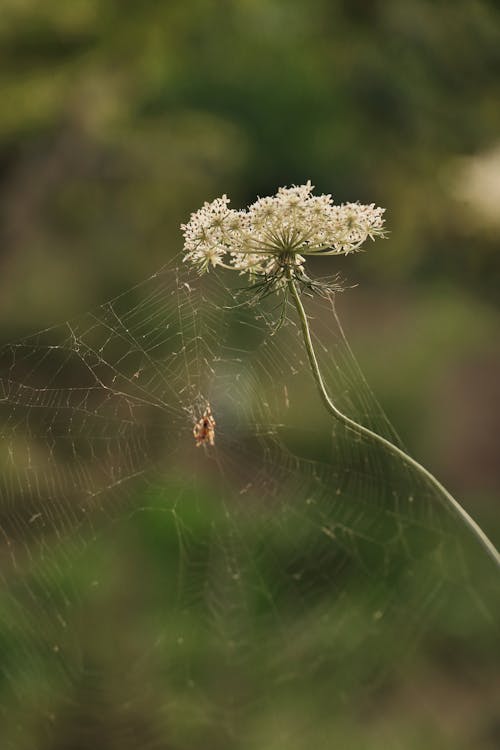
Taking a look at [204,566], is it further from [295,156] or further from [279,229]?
[279,229]

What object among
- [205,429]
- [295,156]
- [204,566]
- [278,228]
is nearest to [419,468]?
[278,228]

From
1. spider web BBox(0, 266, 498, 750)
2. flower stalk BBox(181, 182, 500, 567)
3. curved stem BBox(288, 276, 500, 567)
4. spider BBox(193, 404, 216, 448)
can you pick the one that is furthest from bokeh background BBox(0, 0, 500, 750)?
curved stem BBox(288, 276, 500, 567)

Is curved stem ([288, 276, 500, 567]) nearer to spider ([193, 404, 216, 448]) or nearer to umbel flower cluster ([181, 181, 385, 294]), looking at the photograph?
umbel flower cluster ([181, 181, 385, 294])

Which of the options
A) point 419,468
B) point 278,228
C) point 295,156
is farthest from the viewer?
point 295,156

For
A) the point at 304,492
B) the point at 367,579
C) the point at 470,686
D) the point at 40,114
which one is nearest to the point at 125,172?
the point at 40,114

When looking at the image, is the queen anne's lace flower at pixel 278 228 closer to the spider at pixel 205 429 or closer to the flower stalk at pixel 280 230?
the flower stalk at pixel 280 230

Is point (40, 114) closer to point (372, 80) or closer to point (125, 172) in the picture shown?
point (125, 172)

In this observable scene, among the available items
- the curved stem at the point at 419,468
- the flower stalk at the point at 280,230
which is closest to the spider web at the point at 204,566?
the flower stalk at the point at 280,230
